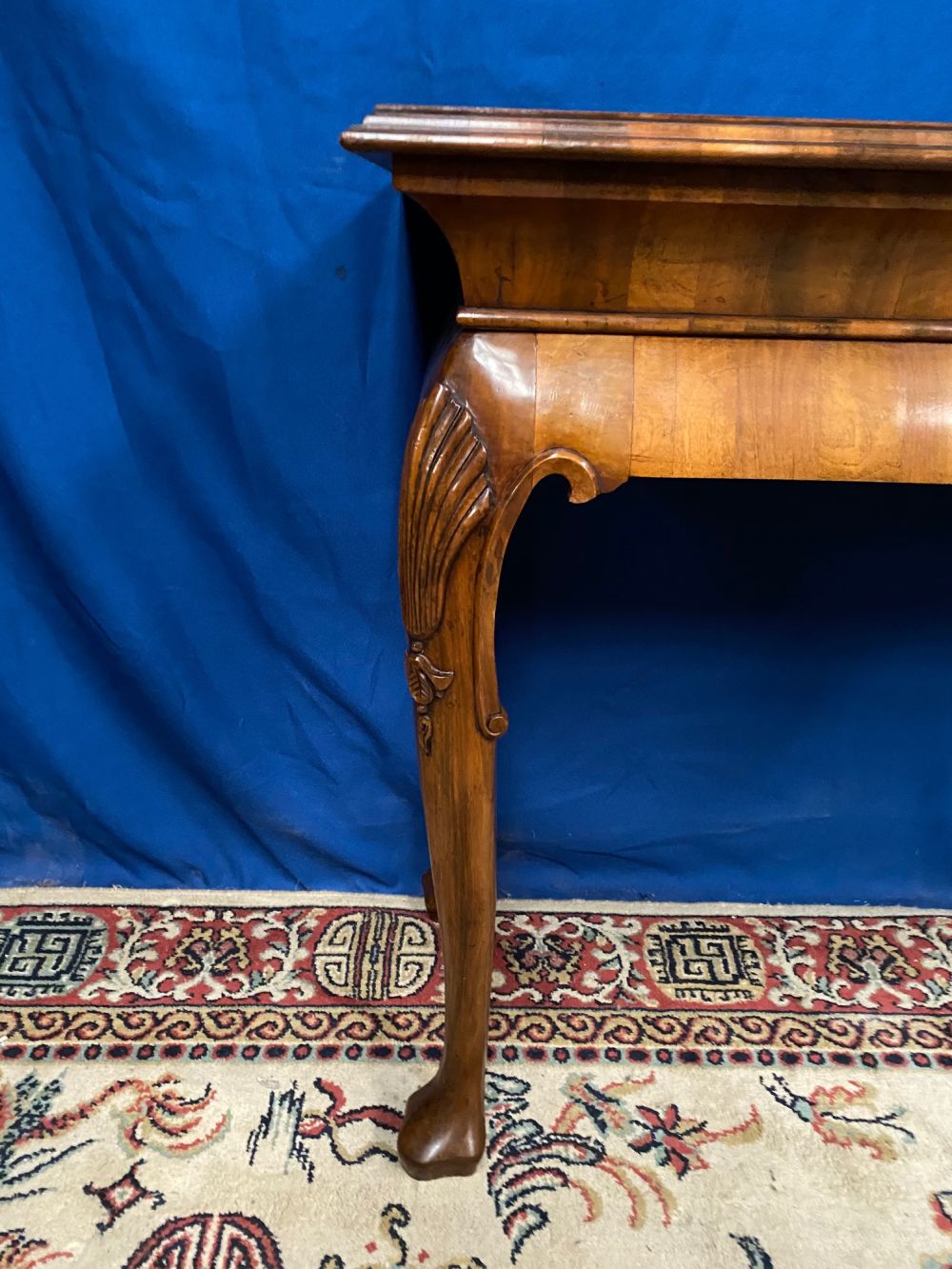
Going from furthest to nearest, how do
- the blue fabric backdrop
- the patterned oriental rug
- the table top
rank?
1. the blue fabric backdrop
2. the patterned oriental rug
3. the table top

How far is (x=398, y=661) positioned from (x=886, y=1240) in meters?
0.69

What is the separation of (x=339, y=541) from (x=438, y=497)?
0.44 meters

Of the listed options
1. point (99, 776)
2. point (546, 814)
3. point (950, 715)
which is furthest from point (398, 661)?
point (950, 715)

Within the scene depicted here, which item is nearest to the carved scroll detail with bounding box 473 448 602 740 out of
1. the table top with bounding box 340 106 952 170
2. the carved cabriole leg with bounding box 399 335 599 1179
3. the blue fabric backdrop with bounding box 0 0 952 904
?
the carved cabriole leg with bounding box 399 335 599 1179

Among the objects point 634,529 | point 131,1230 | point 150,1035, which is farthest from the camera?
point 634,529

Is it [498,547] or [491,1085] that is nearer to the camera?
[498,547]

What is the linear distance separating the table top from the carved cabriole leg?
12 cm

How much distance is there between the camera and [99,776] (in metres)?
1.12

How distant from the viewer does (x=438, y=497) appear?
0.61 metres

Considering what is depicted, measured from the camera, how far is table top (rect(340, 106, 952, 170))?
0.50 metres

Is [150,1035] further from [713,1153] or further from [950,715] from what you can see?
[950,715]

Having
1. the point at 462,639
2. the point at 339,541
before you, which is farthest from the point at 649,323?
the point at 339,541

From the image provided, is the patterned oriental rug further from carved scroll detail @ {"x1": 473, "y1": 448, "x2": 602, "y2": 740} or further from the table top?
the table top

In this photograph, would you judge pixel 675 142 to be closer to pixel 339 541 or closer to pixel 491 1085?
pixel 339 541
